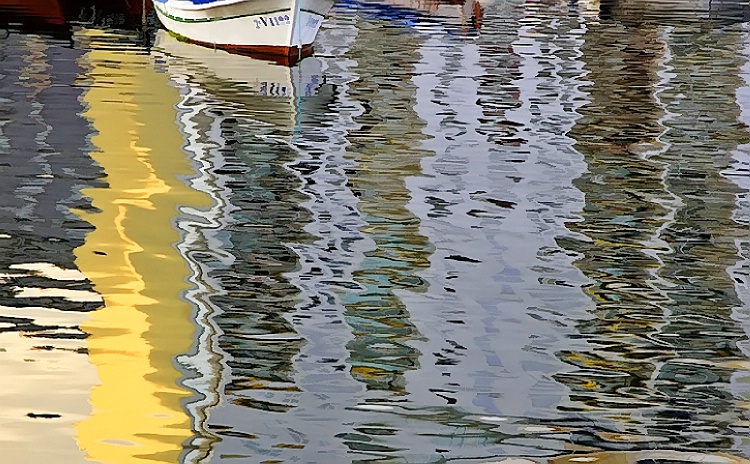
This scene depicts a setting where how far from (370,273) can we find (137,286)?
67.1 inches

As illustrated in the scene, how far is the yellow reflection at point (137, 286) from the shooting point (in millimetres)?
6449

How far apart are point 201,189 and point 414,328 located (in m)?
4.53

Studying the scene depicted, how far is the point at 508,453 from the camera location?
6.32 metres

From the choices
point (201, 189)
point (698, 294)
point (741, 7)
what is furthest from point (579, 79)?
point (741, 7)

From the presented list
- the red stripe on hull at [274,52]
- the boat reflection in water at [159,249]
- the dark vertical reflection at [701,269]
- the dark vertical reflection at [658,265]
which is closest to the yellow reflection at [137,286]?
the boat reflection in water at [159,249]

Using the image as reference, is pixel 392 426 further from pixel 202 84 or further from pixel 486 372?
pixel 202 84

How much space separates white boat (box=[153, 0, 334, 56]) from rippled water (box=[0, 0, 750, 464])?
4131 mm

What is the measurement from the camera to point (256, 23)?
986 inches

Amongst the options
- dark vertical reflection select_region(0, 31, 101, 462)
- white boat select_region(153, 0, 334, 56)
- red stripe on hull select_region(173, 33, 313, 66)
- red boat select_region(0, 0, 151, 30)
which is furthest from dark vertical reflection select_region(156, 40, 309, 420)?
red boat select_region(0, 0, 151, 30)

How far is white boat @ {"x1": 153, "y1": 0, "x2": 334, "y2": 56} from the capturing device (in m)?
24.6

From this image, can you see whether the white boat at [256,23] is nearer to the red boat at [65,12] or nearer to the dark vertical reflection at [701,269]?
the red boat at [65,12]

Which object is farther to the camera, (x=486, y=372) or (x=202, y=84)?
(x=202, y=84)

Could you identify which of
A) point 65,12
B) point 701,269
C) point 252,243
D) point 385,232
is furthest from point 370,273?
point 65,12

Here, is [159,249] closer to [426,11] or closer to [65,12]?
[65,12]
